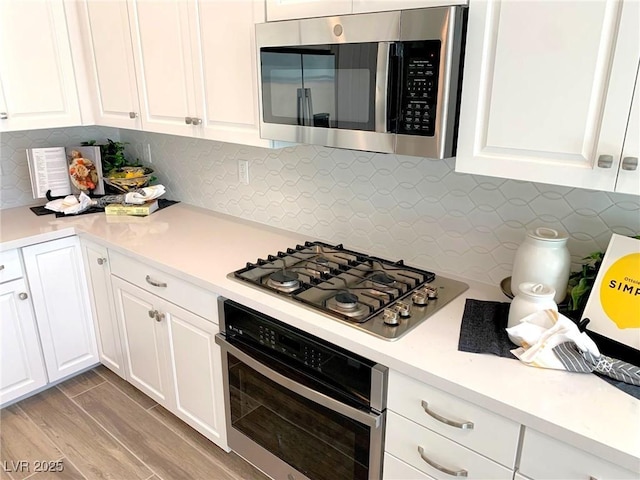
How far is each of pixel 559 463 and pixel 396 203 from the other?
1033mm

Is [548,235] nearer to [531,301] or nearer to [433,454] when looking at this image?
[531,301]

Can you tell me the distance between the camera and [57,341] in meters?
2.45

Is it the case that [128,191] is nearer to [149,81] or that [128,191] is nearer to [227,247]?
[149,81]

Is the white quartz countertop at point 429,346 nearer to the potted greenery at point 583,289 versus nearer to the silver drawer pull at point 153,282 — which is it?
the silver drawer pull at point 153,282

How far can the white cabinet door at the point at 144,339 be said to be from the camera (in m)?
2.10

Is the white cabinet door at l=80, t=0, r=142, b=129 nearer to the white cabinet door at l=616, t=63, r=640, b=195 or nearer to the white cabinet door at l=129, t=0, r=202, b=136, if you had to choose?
the white cabinet door at l=129, t=0, r=202, b=136

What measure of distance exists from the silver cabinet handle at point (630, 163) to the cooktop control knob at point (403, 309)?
0.67 m

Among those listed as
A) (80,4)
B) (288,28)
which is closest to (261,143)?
(288,28)

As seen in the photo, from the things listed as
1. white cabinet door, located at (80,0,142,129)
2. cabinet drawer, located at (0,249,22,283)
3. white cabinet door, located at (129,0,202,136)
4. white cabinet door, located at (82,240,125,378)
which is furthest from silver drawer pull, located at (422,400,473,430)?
cabinet drawer, located at (0,249,22,283)

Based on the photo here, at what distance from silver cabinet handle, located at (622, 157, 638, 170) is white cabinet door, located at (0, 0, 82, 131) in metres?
2.48

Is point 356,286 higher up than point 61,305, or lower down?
higher up

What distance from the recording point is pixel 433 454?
129 centimetres

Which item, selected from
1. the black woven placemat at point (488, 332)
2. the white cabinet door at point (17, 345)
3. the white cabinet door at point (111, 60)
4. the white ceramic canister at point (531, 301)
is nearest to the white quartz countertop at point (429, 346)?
the black woven placemat at point (488, 332)

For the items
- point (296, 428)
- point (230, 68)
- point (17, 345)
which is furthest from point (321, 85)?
point (17, 345)
